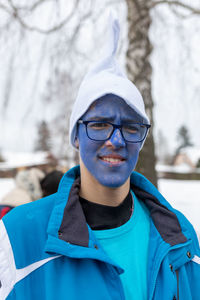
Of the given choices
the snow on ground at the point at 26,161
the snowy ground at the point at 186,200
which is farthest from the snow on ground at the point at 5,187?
the snow on ground at the point at 26,161

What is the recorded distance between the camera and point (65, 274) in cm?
103

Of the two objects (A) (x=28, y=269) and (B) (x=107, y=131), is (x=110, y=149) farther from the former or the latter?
(A) (x=28, y=269)

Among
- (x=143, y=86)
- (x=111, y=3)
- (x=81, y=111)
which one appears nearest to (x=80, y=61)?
(x=111, y=3)

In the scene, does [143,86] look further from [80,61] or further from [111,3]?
[80,61]

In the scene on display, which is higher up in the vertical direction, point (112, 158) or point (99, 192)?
point (112, 158)

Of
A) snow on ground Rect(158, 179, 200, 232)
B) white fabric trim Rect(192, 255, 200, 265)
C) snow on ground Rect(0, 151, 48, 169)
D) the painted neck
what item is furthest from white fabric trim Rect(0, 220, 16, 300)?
snow on ground Rect(0, 151, 48, 169)

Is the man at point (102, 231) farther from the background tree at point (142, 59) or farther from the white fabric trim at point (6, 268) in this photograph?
the background tree at point (142, 59)

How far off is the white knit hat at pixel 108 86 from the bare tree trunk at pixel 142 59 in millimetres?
2089

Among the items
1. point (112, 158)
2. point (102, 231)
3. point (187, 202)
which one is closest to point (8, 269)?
point (102, 231)

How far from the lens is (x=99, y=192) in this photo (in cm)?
124

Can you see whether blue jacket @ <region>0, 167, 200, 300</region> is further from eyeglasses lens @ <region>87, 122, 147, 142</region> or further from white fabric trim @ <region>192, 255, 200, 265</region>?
eyeglasses lens @ <region>87, 122, 147, 142</region>

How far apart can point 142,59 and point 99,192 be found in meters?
2.66

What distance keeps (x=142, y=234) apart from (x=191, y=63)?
3.91m

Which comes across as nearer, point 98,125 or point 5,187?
point 98,125
